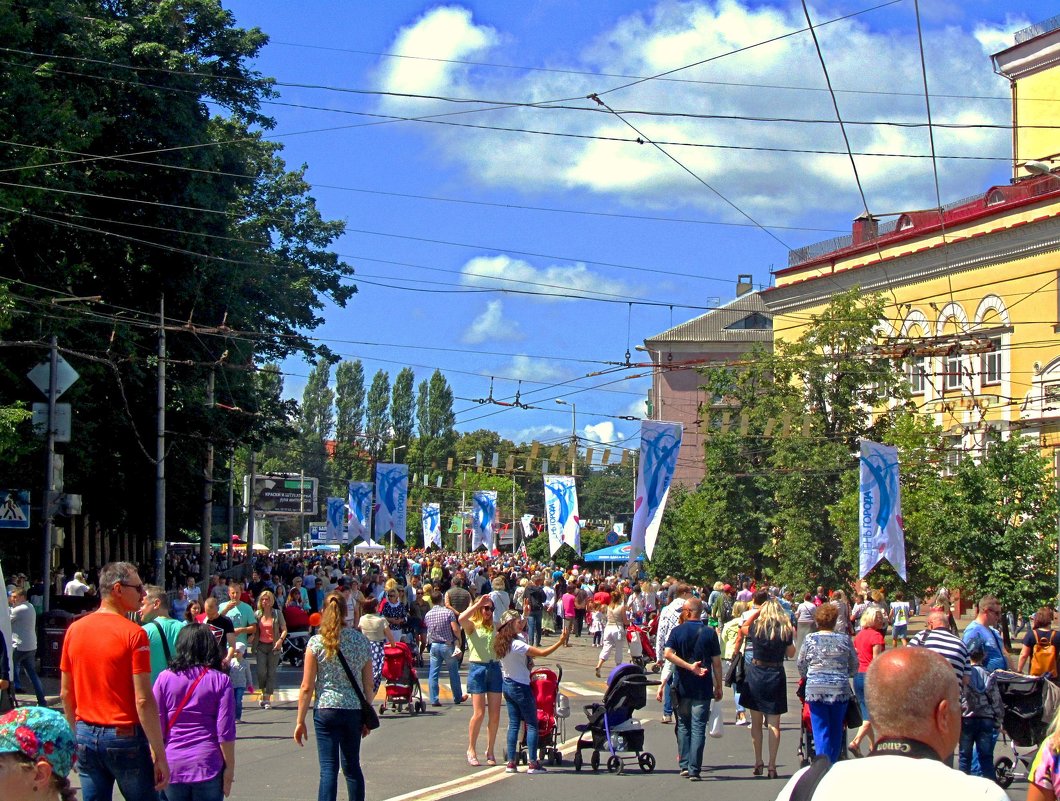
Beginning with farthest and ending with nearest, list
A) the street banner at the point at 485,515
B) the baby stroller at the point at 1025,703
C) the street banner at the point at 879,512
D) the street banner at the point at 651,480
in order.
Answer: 1. the street banner at the point at 485,515
2. the street banner at the point at 879,512
3. the street banner at the point at 651,480
4. the baby stroller at the point at 1025,703

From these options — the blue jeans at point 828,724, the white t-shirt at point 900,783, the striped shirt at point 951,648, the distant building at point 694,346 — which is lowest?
the blue jeans at point 828,724

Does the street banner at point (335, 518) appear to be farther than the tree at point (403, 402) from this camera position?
No

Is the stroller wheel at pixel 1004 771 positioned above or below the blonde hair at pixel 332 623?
below

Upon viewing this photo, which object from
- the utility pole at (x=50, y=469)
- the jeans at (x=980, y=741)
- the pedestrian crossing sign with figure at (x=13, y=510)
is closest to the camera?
the jeans at (x=980, y=741)

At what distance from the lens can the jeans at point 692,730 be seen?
12.8 meters

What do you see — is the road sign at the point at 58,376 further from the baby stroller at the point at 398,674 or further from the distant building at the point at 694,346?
the distant building at the point at 694,346

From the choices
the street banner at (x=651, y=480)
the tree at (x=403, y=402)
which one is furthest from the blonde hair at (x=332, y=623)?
the tree at (x=403, y=402)

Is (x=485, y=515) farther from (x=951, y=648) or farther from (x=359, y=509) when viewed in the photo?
(x=951, y=648)

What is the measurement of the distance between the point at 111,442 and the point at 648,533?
652 inches

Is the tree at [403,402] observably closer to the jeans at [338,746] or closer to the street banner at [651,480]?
the street banner at [651,480]

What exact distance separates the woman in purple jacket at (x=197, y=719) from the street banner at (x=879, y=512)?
21.1 meters

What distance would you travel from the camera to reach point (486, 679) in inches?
547

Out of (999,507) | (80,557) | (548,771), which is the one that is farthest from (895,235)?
Answer: (548,771)

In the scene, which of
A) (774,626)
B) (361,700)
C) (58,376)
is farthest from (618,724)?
(58,376)
